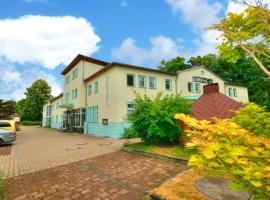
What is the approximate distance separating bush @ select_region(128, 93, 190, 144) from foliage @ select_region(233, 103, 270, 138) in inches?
213

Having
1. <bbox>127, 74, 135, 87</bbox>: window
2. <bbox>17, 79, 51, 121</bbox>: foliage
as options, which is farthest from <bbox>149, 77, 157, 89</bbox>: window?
<bbox>17, 79, 51, 121</bbox>: foliage

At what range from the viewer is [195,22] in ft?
24.9

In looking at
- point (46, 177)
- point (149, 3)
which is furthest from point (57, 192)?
point (149, 3)

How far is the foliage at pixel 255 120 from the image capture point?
387 centimetres

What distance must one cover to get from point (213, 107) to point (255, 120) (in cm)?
648

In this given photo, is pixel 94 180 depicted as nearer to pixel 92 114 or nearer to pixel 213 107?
pixel 213 107

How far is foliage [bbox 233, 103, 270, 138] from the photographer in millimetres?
3872

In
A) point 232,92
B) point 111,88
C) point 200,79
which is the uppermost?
point 200,79

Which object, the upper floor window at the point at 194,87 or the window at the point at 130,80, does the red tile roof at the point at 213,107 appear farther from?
the upper floor window at the point at 194,87

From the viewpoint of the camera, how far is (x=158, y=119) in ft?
32.5

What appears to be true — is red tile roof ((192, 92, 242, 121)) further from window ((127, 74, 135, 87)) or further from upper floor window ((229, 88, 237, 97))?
upper floor window ((229, 88, 237, 97))

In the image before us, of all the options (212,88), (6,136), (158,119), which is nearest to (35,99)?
(6,136)

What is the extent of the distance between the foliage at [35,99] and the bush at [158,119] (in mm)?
49650

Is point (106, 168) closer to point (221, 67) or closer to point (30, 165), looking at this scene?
point (30, 165)
